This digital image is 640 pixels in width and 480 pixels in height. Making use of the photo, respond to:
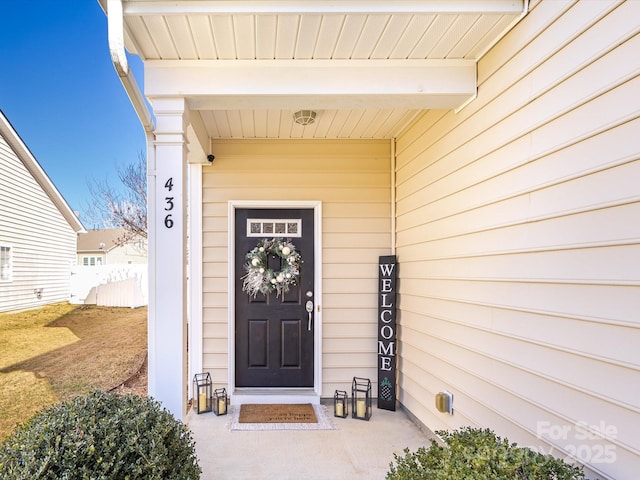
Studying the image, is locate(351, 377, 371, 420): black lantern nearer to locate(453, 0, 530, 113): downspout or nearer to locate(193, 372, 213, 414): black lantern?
locate(193, 372, 213, 414): black lantern

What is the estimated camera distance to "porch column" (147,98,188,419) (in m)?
2.16

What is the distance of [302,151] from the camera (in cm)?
375

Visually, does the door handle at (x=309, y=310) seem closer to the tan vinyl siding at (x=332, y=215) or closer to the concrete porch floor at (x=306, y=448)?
the tan vinyl siding at (x=332, y=215)

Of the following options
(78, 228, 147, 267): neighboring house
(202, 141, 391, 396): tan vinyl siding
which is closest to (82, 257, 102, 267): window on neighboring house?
(78, 228, 147, 267): neighboring house

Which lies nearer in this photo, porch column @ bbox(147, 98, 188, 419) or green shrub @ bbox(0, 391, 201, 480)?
green shrub @ bbox(0, 391, 201, 480)

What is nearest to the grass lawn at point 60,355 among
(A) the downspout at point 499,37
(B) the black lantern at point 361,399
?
(B) the black lantern at point 361,399

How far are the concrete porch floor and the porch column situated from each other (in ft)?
2.22

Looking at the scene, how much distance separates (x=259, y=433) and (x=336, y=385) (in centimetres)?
98

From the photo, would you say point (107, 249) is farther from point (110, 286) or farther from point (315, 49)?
point (315, 49)

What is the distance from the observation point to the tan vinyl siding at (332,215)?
3.70 metres

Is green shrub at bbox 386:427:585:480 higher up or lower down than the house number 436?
lower down

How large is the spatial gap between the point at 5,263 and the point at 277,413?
681cm

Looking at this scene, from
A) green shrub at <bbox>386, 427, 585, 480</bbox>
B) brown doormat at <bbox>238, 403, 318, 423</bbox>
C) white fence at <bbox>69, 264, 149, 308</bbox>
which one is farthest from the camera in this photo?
white fence at <bbox>69, 264, 149, 308</bbox>

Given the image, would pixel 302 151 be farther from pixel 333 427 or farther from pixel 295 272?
pixel 333 427
